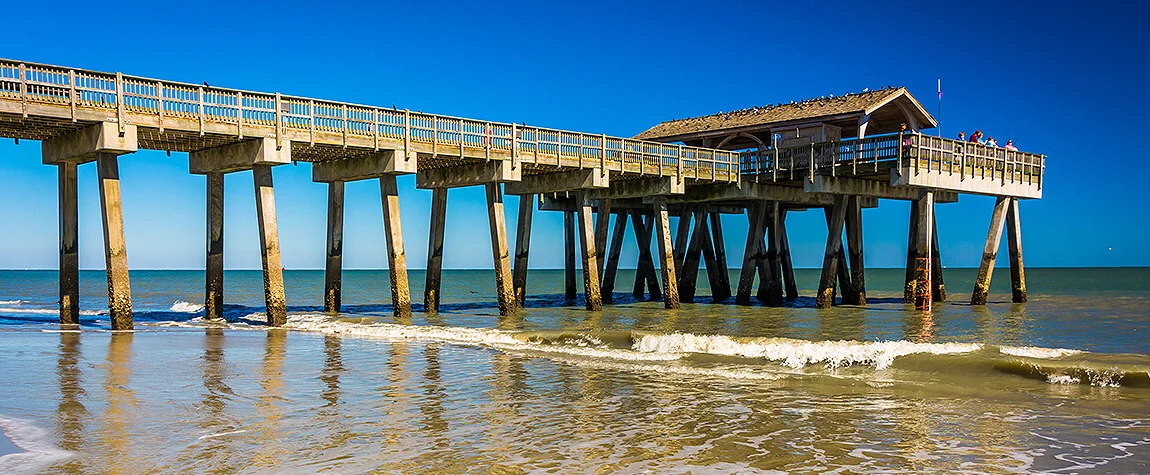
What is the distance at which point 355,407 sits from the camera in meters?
12.4

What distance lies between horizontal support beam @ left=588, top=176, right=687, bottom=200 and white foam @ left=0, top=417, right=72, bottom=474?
22.8 m

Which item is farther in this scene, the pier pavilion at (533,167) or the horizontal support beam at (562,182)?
the horizontal support beam at (562,182)

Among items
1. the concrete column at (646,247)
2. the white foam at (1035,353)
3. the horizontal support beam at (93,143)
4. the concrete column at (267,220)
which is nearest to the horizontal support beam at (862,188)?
the concrete column at (646,247)

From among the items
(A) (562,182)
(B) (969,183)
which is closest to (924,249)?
(B) (969,183)

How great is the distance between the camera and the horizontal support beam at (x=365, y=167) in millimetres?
26297

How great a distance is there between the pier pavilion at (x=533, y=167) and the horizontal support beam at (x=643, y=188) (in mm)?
83

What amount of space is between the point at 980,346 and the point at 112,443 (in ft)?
50.8

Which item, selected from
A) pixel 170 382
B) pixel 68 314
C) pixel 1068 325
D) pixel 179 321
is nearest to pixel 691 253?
pixel 1068 325

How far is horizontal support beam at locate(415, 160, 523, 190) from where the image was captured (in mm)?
28625

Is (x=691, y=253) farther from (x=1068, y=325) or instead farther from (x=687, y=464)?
(x=687, y=464)

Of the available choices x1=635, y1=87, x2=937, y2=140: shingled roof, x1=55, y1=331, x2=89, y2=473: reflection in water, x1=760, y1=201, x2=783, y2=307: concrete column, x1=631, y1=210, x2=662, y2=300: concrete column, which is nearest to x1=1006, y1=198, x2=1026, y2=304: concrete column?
x1=635, y1=87, x2=937, y2=140: shingled roof

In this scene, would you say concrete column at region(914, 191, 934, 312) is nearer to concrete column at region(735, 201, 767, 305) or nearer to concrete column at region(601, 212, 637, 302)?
concrete column at region(735, 201, 767, 305)

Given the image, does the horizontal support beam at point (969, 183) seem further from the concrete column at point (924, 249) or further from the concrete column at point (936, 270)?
the concrete column at point (936, 270)

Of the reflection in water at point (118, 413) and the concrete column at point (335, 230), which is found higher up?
the concrete column at point (335, 230)
